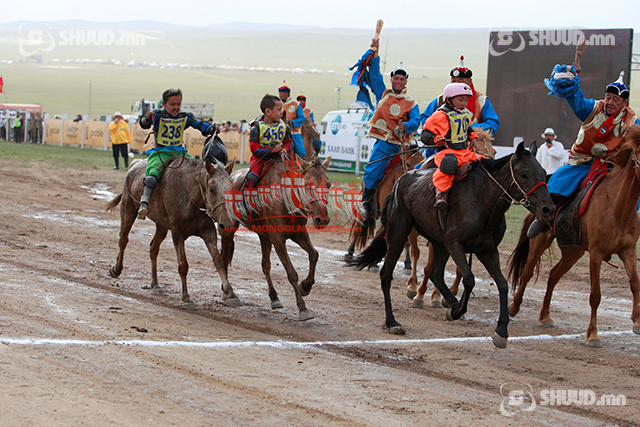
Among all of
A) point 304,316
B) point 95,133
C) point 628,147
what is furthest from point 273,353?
point 95,133

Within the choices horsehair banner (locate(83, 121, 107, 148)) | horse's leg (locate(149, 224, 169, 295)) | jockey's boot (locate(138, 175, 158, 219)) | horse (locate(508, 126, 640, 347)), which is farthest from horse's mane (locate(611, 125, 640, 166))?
horsehair banner (locate(83, 121, 107, 148))

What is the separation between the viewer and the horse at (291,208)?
7.25 m

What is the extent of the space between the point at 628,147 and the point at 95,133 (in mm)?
36396

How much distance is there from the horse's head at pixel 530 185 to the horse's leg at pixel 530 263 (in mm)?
2057

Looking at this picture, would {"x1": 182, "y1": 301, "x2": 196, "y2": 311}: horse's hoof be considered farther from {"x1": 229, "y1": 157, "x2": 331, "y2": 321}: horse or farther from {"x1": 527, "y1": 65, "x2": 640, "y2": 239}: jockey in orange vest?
{"x1": 527, "y1": 65, "x2": 640, "y2": 239}: jockey in orange vest

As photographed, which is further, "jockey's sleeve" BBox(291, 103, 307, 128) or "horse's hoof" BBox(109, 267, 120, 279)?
"jockey's sleeve" BBox(291, 103, 307, 128)

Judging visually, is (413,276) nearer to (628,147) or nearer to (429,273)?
(429,273)

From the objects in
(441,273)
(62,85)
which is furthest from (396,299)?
(62,85)

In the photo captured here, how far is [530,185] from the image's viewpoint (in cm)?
616
